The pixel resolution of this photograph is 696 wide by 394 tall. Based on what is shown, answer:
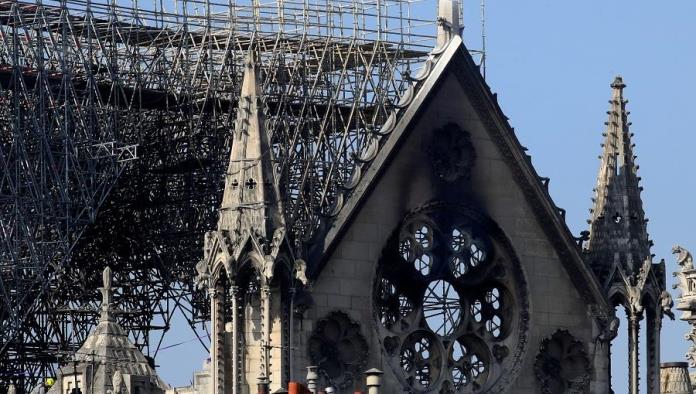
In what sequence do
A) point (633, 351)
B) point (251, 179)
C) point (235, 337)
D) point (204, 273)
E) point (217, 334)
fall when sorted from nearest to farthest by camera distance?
point (235, 337)
point (217, 334)
point (204, 273)
point (251, 179)
point (633, 351)

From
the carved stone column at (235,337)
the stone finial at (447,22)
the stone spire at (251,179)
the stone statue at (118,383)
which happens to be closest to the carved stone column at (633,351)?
the stone finial at (447,22)

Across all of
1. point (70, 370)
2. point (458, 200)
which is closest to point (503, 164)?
point (458, 200)

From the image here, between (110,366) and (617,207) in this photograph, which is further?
(617,207)

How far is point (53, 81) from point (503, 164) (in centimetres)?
2825

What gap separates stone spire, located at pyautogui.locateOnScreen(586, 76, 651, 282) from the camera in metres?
76.7

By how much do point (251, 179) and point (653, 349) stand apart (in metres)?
12.7

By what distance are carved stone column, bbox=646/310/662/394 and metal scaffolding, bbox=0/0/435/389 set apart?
1991 centimetres

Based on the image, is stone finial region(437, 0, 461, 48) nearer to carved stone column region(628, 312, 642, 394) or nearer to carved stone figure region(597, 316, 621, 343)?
carved stone figure region(597, 316, 621, 343)

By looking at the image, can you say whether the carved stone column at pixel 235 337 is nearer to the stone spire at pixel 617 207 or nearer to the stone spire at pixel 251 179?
the stone spire at pixel 251 179

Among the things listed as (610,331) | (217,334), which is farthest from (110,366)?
(610,331)

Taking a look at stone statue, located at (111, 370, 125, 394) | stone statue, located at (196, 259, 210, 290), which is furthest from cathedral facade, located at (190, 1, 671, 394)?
stone statue, located at (111, 370, 125, 394)

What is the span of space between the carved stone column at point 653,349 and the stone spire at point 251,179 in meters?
11.7

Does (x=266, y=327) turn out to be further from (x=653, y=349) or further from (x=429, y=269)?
(x=653, y=349)

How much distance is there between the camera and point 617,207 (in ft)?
254
